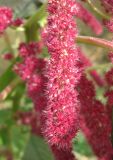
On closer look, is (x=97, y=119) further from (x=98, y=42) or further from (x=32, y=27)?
(x=32, y=27)

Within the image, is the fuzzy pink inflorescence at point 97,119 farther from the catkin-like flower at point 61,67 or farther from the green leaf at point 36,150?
the green leaf at point 36,150

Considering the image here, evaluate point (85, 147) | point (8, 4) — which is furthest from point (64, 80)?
point (85, 147)

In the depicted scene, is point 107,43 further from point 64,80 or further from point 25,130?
point 25,130

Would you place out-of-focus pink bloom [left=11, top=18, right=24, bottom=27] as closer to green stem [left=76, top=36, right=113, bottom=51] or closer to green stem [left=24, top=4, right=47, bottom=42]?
green stem [left=24, top=4, right=47, bottom=42]

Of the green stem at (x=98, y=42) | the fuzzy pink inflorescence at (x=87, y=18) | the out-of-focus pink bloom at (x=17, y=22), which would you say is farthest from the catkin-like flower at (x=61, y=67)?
the fuzzy pink inflorescence at (x=87, y=18)

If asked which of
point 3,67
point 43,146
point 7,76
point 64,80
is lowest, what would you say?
point 43,146

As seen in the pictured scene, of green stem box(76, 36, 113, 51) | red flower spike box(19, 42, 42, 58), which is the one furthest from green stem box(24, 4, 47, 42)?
green stem box(76, 36, 113, 51)
